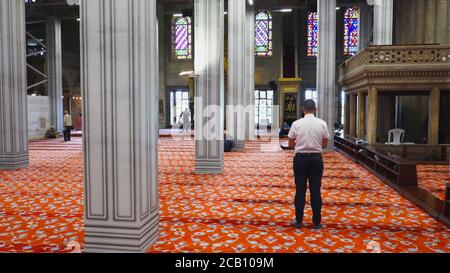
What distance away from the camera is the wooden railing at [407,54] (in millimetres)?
A: 10102

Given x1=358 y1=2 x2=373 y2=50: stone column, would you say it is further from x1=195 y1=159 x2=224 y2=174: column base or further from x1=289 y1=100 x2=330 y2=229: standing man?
x1=289 y1=100 x2=330 y2=229: standing man

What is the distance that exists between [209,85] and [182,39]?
51.1 ft

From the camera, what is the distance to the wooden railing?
1010 cm

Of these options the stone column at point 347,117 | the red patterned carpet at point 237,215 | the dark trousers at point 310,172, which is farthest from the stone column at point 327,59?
the dark trousers at point 310,172

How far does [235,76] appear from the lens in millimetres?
12492

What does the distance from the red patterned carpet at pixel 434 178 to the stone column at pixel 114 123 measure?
169 inches

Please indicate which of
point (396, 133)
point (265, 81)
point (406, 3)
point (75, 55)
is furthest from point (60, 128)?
point (406, 3)

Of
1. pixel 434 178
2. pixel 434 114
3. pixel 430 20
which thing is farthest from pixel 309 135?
pixel 430 20

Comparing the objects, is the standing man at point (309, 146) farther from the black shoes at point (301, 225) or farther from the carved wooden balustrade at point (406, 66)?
the carved wooden balustrade at point (406, 66)

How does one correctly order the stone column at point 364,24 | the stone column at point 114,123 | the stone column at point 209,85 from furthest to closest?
the stone column at point 364,24
the stone column at point 209,85
the stone column at point 114,123

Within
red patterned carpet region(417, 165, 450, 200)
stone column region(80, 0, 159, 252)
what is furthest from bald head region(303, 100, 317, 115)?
red patterned carpet region(417, 165, 450, 200)

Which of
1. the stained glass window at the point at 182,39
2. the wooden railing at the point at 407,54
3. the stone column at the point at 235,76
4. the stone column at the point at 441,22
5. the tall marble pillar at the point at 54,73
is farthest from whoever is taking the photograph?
the stained glass window at the point at 182,39

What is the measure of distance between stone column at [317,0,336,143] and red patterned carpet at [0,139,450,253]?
469 centimetres

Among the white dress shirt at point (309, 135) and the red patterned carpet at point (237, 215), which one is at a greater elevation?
the white dress shirt at point (309, 135)
